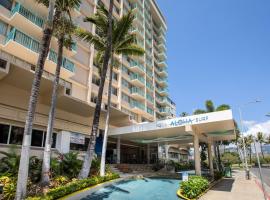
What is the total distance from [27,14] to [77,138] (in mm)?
14367

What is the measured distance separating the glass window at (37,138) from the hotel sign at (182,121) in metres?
11.9

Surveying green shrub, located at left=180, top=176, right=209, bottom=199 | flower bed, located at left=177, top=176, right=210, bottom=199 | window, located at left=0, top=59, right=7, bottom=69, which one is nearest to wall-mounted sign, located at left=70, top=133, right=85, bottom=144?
window, located at left=0, top=59, right=7, bottom=69

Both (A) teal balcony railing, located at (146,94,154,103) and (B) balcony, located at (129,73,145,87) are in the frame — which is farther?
(A) teal balcony railing, located at (146,94,154,103)

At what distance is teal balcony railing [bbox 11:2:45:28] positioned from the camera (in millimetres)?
22375

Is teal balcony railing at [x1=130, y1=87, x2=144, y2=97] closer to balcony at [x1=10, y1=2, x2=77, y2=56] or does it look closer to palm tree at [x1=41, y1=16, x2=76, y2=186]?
balcony at [x1=10, y1=2, x2=77, y2=56]

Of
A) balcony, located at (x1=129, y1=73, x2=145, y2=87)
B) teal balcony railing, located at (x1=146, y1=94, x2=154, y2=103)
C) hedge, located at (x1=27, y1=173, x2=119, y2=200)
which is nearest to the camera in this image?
hedge, located at (x1=27, y1=173, x2=119, y2=200)

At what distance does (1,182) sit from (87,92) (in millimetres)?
19779

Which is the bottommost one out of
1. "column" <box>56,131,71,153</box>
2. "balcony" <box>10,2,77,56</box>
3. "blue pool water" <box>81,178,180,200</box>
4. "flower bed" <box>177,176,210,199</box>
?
"blue pool water" <box>81,178,180,200</box>

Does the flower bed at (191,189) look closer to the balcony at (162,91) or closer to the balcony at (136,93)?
the balcony at (136,93)

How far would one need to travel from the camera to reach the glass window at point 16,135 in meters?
19.8

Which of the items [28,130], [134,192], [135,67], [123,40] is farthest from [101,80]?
[135,67]

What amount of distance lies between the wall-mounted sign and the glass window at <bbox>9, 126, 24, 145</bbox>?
5.90 meters

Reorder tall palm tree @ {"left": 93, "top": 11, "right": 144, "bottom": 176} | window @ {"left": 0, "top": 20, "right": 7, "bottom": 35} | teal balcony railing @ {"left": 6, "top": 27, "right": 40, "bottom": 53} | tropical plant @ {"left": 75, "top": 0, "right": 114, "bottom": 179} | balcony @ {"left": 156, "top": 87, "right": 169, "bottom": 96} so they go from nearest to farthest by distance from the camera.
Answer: tropical plant @ {"left": 75, "top": 0, "right": 114, "bottom": 179} → teal balcony railing @ {"left": 6, "top": 27, "right": 40, "bottom": 53} → window @ {"left": 0, "top": 20, "right": 7, "bottom": 35} → tall palm tree @ {"left": 93, "top": 11, "right": 144, "bottom": 176} → balcony @ {"left": 156, "top": 87, "right": 169, "bottom": 96}

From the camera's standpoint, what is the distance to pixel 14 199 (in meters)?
11.6
